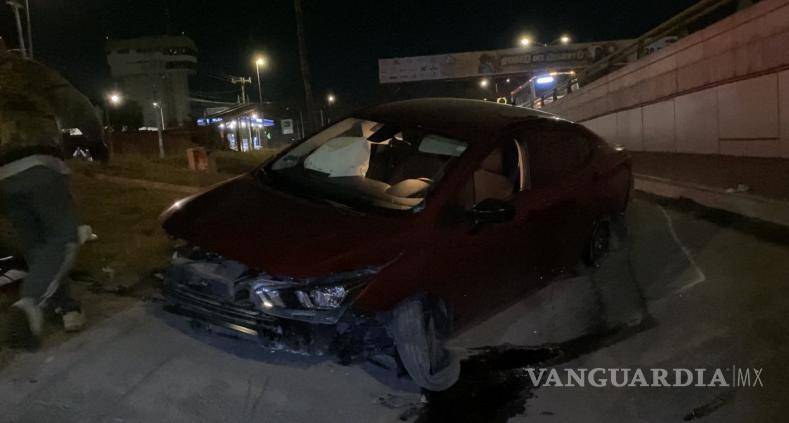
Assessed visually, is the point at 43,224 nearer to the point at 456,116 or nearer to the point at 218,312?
→ the point at 218,312

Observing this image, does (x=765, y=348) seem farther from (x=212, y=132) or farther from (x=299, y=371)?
(x=212, y=132)

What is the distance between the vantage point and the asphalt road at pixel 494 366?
3387mm

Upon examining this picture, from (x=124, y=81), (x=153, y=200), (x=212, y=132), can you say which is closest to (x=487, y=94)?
(x=212, y=132)

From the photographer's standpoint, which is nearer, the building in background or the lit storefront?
the lit storefront

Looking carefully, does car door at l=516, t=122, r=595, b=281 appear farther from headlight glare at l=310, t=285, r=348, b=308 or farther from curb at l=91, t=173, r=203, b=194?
curb at l=91, t=173, r=203, b=194

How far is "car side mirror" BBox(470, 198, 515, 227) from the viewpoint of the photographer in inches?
158

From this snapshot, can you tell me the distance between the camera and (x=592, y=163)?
18.4 feet

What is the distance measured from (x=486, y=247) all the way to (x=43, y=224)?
271 cm

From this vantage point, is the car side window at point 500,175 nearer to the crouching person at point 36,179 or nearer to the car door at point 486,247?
the car door at point 486,247

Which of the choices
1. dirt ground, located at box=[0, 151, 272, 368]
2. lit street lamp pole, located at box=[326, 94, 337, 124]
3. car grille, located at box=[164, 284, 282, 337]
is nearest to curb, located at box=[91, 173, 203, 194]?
dirt ground, located at box=[0, 151, 272, 368]

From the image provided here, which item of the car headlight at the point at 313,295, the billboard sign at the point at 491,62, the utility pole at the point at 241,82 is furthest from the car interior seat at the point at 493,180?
the utility pole at the point at 241,82

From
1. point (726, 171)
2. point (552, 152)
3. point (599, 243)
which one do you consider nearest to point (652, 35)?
point (726, 171)

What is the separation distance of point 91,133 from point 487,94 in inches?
2591

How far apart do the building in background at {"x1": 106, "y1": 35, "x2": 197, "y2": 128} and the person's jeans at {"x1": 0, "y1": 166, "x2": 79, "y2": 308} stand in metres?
77.4
